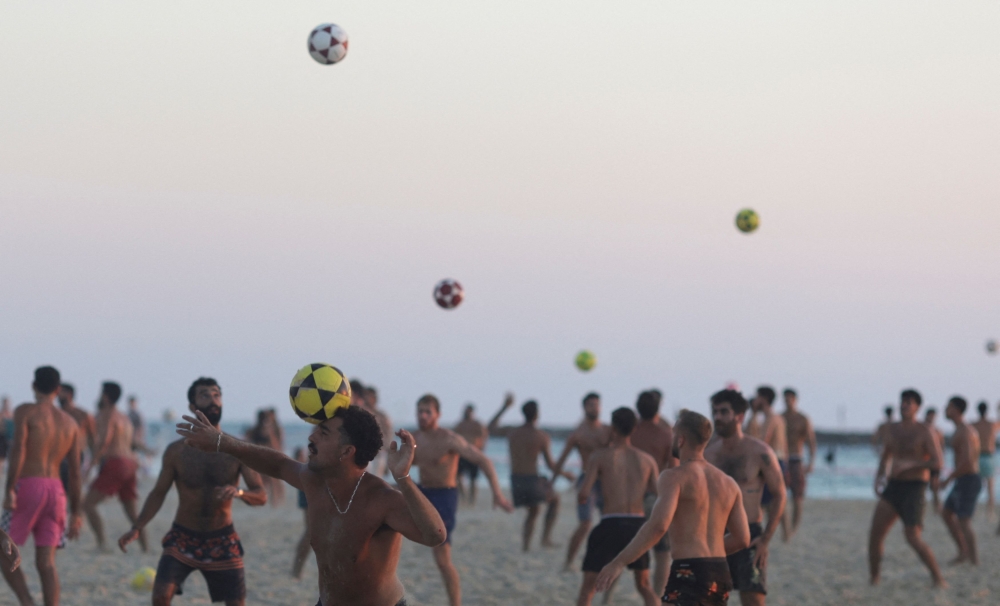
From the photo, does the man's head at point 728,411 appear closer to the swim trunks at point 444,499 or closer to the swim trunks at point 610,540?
the swim trunks at point 610,540

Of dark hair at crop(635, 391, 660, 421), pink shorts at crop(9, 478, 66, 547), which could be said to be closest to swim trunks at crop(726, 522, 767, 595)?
dark hair at crop(635, 391, 660, 421)

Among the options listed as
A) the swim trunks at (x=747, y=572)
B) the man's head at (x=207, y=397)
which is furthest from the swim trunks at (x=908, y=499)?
the man's head at (x=207, y=397)

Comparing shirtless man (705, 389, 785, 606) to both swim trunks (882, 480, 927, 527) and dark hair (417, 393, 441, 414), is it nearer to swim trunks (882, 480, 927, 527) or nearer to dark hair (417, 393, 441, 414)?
dark hair (417, 393, 441, 414)

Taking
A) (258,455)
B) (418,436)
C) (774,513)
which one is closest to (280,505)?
(418,436)

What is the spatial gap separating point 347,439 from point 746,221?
10.4 m

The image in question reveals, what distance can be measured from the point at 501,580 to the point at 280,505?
1147 cm

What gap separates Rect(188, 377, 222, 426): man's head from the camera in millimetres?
6979

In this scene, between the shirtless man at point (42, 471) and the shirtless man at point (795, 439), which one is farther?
the shirtless man at point (795, 439)

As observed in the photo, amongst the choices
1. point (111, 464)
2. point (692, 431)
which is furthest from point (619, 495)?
point (111, 464)

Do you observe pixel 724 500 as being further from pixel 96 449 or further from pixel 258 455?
pixel 96 449

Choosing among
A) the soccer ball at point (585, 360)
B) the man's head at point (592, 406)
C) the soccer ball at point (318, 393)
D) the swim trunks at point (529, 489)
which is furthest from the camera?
the soccer ball at point (585, 360)

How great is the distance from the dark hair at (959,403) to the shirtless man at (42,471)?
966 centimetres

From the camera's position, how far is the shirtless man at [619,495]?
336 inches

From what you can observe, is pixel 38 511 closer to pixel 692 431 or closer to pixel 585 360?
pixel 692 431
